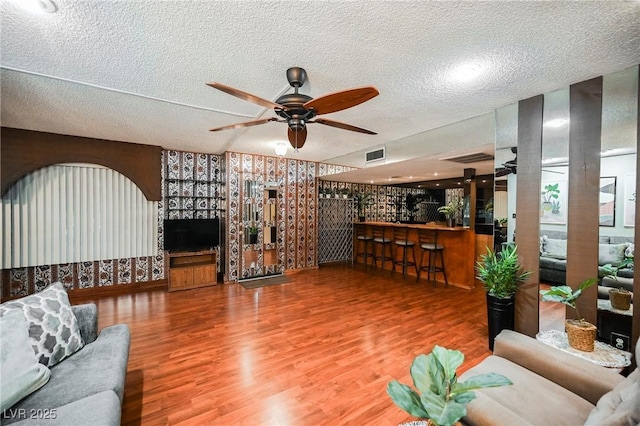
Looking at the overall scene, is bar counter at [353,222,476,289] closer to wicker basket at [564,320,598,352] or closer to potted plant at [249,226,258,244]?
wicker basket at [564,320,598,352]

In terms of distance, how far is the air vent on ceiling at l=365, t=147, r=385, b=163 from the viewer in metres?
4.73

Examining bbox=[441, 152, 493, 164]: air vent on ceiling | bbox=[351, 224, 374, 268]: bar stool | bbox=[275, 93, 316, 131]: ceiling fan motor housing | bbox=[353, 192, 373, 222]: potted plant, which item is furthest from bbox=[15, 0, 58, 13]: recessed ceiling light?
bbox=[353, 192, 373, 222]: potted plant

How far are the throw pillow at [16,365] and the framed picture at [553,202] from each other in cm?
408

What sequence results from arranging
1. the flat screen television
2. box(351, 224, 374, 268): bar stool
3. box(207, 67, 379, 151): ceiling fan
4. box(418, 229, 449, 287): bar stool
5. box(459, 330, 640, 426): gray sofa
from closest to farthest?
box(459, 330, 640, 426): gray sofa
box(207, 67, 379, 151): ceiling fan
the flat screen television
box(418, 229, 449, 287): bar stool
box(351, 224, 374, 268): bar stool

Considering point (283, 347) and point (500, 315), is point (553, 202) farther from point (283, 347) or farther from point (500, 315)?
point (283, 347)

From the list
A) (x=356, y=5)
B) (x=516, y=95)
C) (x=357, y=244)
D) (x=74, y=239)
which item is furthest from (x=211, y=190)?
(x=516, y=95)

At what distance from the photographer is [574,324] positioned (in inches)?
81.2

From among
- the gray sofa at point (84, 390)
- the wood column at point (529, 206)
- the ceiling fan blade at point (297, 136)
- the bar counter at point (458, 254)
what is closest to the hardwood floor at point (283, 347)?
the bar counter at point (458, 254)

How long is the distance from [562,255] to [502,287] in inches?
23.8

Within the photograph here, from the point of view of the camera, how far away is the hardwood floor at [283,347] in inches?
75.2

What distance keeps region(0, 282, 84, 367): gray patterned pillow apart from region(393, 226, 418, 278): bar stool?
522cm

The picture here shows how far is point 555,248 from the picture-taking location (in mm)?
2551

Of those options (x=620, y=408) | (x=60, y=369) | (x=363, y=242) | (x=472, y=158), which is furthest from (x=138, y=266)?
(x=472, y=158)

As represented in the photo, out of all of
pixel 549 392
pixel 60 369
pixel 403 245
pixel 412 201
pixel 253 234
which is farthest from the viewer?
pixel 412 201
